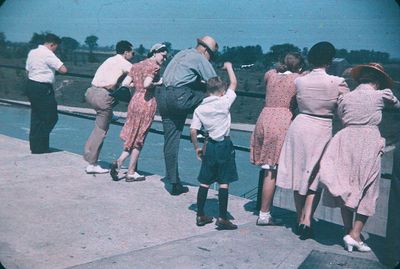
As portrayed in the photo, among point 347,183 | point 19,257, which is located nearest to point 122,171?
point 19,257

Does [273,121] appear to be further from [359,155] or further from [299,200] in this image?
[359,155]

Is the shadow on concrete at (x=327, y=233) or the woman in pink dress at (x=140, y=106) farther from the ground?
the woman in pink dress at (x=140, y=106)

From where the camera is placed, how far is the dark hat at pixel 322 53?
361 cm

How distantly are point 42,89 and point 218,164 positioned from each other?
3.13 m

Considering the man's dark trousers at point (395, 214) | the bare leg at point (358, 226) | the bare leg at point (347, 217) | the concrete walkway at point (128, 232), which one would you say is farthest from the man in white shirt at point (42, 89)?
the man's dark trousers at point (395, 214)

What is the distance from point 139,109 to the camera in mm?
4957

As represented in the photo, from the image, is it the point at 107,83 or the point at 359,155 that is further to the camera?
the point at 107,83

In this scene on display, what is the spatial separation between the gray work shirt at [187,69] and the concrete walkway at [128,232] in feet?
3.70

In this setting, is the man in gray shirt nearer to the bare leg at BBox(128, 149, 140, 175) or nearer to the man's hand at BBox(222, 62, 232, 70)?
the man's hand at BBox(222, 62, 232, 70)

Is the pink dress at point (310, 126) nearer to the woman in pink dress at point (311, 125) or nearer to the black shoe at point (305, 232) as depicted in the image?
the woman in pink dress at point (311, 125)

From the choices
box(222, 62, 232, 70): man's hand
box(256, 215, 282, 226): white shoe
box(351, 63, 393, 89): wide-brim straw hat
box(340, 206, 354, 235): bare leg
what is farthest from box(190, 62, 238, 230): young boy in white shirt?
box(351, 63, 393, 89): wide-brim straw hat

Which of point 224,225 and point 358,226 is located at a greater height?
point 358,226

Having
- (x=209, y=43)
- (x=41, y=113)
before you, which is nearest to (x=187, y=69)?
(x=209, y=43)

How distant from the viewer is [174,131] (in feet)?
15.4
